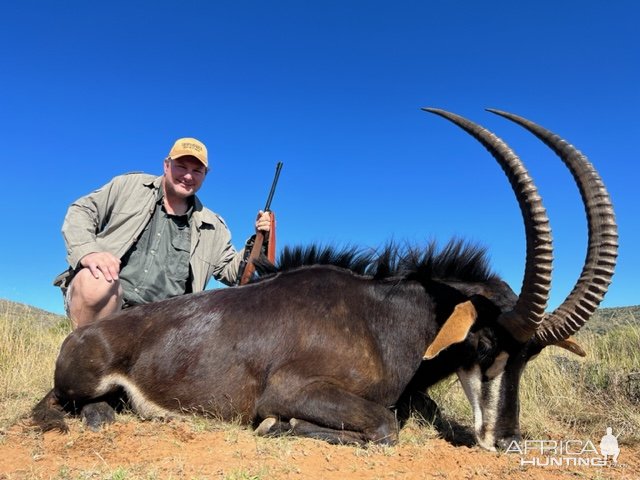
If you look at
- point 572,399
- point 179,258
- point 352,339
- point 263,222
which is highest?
point 263,222

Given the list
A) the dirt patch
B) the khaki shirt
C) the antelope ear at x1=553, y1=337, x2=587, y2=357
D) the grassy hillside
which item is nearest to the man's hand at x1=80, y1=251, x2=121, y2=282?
the khaki shirt

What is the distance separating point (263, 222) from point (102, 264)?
2138mm

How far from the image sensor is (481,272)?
4496 mm

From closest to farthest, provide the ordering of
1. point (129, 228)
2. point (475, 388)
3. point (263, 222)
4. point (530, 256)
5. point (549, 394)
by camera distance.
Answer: point (530, 256) → point (475, 388) → point (549, 394) → point (129, 228) → point (263, 222)

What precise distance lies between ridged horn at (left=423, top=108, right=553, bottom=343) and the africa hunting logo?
0.75 m

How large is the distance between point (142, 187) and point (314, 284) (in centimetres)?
267

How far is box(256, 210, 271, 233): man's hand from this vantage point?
643cm

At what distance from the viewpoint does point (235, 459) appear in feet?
10.4

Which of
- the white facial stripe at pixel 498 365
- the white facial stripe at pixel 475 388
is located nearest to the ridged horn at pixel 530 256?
the white facial stripe at pixel 498 365

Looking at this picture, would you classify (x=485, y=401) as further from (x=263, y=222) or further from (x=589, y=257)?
(x=263, y=222)

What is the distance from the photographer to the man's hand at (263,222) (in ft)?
21.1

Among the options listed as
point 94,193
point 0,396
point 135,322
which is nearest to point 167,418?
point 135,322

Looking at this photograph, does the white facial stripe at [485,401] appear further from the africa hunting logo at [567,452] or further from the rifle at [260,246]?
the rifle at [260,246]

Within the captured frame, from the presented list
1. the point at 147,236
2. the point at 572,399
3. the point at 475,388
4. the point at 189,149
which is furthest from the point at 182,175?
the point at 572,399
